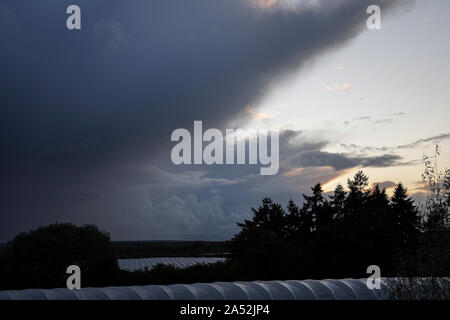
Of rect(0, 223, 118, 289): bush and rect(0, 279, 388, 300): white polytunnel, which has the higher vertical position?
rect(0, 279, 388, 300): white polytunnel

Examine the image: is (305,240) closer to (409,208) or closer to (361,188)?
(361,188)

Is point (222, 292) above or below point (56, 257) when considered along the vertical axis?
above

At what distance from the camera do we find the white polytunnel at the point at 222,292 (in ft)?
56.4

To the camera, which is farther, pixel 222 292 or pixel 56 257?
pixel 56 257

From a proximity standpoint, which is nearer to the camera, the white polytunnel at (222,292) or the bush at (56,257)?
the white polytunnel at (222,292)

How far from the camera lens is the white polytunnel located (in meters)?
17.2

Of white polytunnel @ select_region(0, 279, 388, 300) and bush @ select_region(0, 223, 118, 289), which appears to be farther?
bush @ select_region(0, 223, 118, 289)

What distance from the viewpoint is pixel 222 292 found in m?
18.0

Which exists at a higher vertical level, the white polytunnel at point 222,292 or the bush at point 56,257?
the white polytunnel at point 222,292

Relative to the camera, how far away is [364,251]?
4612cm
